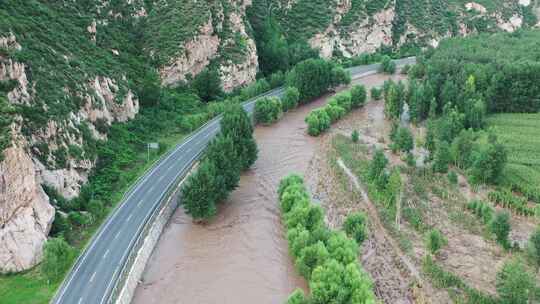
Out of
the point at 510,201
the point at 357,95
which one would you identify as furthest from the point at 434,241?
the point at 357,95

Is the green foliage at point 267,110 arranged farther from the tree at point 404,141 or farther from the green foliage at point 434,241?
the green foliage at point 434,241

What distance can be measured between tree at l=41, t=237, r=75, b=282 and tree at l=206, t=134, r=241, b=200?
1939 cm

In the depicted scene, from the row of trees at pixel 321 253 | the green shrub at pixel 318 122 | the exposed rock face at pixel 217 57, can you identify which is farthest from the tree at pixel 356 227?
the exposed rock face at pixel 217 57

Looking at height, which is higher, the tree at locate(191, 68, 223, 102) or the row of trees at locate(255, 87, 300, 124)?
the tree at locate(191, 68, 223, 102)

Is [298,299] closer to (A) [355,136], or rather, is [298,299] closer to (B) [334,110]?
(A) [355,136]

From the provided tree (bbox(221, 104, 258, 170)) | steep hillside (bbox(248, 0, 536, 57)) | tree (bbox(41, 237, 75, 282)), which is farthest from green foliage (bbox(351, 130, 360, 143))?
steep hillside (bbox(248, 0, 536, 57))

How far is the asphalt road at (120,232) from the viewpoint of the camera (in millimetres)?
48906

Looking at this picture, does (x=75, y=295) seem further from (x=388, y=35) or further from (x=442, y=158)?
(x=388, y=35)

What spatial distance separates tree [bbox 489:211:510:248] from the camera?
55.4m

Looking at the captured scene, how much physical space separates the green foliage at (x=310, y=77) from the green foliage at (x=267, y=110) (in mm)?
11530

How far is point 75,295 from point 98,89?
42394 mm

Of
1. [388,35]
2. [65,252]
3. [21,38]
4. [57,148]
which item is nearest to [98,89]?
[21,38]

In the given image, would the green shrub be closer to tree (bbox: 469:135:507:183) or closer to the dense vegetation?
the dense vegetation

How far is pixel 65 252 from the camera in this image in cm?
5209
